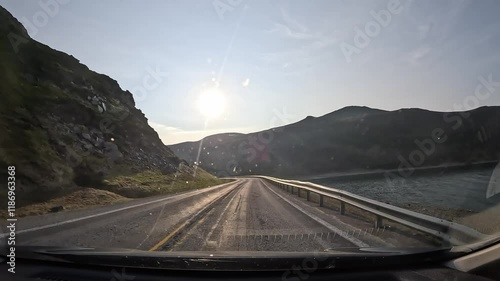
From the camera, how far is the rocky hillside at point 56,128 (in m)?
24.0

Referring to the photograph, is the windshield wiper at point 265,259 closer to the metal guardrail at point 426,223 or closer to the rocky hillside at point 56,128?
the metal guardrail at point 426,223

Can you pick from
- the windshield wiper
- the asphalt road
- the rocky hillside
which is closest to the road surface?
the asphalt road

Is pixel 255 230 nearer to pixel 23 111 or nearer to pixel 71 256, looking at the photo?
pixel 71 256

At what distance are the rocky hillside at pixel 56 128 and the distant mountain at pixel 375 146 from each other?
1918 inches

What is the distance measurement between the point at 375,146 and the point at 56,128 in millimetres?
110511

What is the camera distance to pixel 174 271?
3967 millimetres

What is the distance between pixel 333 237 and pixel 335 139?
491ft

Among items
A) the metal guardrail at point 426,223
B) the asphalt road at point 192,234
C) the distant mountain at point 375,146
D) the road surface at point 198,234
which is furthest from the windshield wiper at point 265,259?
the distant mountain at point 375,146

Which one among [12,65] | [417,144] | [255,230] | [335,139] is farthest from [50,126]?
[335,139]

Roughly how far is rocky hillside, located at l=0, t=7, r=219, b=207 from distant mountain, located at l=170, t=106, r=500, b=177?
48716 millimetres

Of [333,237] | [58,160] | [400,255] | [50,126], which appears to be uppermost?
[50,126]

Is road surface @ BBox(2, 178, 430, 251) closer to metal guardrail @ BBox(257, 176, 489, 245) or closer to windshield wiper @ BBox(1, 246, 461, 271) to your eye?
metal guardrail @ BBox(257, 176, 489, 245)

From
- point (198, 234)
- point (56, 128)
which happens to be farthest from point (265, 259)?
point (56, 128)

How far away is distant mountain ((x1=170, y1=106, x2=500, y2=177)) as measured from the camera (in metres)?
69.9
